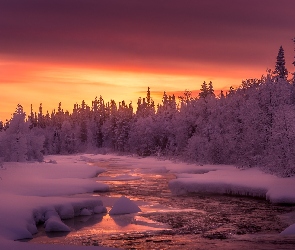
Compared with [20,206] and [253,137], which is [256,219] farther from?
[253,137]

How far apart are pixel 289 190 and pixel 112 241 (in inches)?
675

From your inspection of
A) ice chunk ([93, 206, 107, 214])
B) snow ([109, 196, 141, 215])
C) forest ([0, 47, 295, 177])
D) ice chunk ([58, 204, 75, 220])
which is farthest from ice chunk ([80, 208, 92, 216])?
forest ([0, 47, 295, 177])

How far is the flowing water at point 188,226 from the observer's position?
1825 centimetres

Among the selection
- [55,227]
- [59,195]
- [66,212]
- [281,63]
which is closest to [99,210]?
[66,212]

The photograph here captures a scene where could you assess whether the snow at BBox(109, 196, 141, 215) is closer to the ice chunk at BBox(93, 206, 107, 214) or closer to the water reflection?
the water reflection

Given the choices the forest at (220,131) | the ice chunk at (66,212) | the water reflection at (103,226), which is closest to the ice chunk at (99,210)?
the water reflection at (103,226)

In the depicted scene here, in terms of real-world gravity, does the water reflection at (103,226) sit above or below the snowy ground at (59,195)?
below

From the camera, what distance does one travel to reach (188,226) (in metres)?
21.5

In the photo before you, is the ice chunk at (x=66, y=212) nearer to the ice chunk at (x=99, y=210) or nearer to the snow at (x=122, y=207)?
the ice chunk at (x=99, y=210)

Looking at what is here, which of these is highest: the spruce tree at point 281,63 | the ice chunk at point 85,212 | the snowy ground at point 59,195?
the spruce tree at point 281,63

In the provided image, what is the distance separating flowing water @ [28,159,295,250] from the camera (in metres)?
18.2

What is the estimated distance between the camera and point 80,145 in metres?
153

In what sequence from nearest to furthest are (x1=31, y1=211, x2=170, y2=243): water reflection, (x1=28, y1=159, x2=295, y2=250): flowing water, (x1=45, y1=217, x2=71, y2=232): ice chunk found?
A: (x1=28, y1=159, x2=295, y2=250): flowing water
(x1=31, y1=211, x2=170, y2=243): water reflection
(x1=45, y1=217, x2=71, y2=232): ice chunk

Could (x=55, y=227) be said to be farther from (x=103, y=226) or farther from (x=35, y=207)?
(x=35, y=207)
